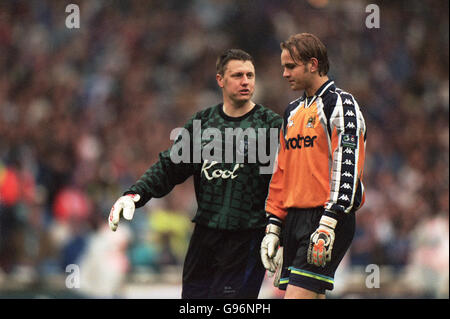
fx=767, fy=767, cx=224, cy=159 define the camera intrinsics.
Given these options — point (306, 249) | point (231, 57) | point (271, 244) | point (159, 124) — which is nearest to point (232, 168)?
point (271, 244)

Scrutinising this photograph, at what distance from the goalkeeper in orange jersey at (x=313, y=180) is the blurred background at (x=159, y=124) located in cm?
467

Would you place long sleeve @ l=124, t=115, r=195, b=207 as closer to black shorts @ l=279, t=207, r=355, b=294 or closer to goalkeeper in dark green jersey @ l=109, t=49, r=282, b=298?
goalkeeper in dark green jersey @ l=109, t=49, r=282, b=298

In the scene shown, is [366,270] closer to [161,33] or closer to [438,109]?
[438,109]

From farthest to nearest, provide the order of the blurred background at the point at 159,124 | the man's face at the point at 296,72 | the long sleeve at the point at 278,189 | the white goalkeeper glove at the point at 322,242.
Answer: the blurred background at the point at 159,124 < the long sleeve at the point at 278,189 < the man's face at the point at 296,72 < the white goalkeeper glove at the point at 322,242

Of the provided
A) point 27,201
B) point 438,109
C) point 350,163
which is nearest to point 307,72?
point 350,163

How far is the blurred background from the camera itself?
438 inches

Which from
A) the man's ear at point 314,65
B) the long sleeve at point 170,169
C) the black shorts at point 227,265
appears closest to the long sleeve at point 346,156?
the man's ear at point 314,65

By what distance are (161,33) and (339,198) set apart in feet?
38.1

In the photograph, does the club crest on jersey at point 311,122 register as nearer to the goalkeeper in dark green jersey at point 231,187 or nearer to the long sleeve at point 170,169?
the goalkeeper in dark green jersey at point 231,187

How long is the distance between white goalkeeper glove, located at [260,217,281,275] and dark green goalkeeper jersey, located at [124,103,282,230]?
0.37m

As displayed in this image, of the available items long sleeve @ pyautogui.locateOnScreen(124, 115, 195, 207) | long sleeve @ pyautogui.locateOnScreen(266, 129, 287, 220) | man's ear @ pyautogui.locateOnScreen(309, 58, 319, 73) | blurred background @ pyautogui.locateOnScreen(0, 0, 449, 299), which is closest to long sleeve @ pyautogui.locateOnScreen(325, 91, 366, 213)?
man's ear @ pyautogui.locateOnScreen(309, 58, 319, 73)

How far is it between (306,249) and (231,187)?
91 cm

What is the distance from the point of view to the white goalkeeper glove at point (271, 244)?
510 cm

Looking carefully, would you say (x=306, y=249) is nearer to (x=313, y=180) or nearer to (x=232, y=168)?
(x=313, y=180)
